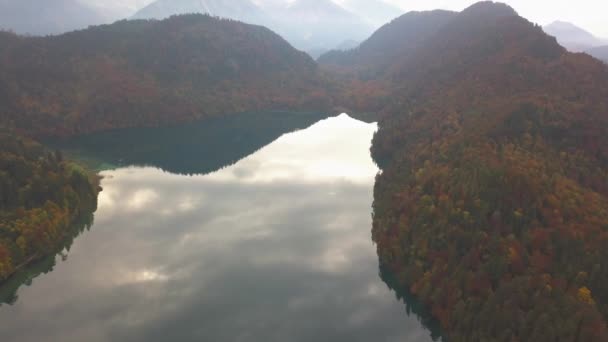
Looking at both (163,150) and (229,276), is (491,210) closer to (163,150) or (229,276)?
(229,276)

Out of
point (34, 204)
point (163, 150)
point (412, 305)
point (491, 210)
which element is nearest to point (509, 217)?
point (491, 210)

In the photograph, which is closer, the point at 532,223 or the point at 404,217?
the point at 532,223

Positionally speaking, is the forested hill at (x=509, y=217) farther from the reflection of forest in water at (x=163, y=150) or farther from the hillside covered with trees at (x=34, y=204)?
the reflection of forest in water at (x=163, y=150)

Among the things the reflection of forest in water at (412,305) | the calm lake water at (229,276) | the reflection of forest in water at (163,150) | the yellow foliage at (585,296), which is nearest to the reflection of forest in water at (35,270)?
the calm lake water at (229,276)

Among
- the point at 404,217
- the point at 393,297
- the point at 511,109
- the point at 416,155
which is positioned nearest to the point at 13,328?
the point at 393,297

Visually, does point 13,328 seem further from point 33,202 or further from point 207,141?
point 207,141

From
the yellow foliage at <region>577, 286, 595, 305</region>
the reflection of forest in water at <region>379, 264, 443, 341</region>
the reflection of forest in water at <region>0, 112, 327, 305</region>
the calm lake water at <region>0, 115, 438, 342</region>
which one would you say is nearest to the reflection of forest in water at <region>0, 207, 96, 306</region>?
the calm lake water at <region>0, 115, 438, 342</region>
